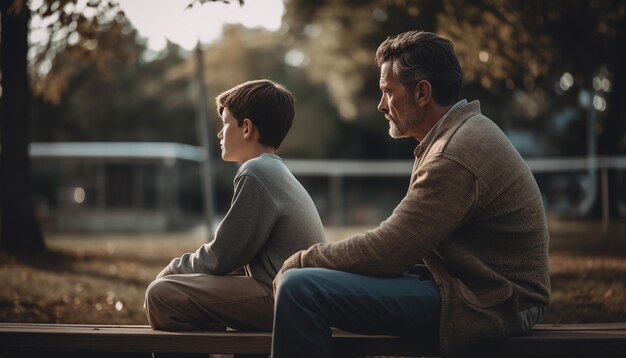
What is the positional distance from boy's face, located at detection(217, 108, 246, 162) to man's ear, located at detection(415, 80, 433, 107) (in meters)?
0.90

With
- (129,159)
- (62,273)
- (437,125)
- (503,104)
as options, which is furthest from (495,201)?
(129,159)

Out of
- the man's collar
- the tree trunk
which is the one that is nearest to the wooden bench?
the man's collar

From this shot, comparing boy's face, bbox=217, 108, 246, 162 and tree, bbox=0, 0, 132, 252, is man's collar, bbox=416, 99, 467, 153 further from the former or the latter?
tree, bbox=0, 0, 132, 252

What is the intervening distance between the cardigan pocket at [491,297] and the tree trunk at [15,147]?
10.2 m

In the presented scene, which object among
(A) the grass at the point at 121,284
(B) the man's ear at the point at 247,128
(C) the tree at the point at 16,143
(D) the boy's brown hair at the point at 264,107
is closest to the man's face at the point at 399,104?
(D) the boy's brown hair at the point at 264,107

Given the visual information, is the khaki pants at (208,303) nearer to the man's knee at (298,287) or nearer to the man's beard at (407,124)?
the man's knee at (298,287)

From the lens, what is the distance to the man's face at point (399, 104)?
310cm

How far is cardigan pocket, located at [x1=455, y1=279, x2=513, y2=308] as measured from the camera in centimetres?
286

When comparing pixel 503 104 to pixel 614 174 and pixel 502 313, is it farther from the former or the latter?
pixel 502 313

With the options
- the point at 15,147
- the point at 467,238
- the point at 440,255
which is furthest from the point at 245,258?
the point at 15,147

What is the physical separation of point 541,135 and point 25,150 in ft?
120

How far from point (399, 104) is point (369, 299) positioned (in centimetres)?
82

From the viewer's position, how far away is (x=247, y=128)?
11.6ft

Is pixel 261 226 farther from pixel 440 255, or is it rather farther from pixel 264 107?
pixel 440 255
